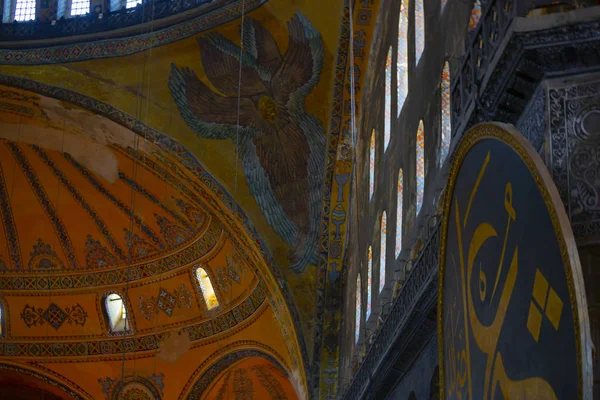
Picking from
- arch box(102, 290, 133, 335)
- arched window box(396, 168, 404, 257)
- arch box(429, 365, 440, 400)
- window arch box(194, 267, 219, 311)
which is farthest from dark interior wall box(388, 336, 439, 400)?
arch box(102, 290, 133, 335)

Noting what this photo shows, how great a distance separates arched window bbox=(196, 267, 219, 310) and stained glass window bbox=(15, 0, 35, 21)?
4551 mm

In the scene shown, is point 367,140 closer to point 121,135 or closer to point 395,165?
point 395,165

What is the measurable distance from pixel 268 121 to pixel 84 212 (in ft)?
13.5

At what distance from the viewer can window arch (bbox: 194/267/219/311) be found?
15297mm

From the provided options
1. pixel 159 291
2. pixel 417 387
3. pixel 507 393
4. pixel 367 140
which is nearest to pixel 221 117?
pixel 367 140

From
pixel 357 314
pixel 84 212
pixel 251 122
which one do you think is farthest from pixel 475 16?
pixel 84 212

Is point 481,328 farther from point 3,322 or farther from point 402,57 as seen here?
point 3,322

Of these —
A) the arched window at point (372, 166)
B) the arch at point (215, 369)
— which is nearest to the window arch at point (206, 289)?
the arch at point (215, 369)

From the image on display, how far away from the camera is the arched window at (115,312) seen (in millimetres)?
16245

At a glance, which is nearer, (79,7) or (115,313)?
(79,7)

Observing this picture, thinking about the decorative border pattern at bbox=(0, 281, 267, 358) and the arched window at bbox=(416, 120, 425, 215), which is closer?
the arched window at bbox=(416, 120, 425, 215)

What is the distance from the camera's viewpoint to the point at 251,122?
12.9m

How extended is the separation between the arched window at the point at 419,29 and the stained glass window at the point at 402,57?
639 mm

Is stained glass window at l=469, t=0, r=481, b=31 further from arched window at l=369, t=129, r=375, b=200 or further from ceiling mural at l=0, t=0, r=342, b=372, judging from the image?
ceiling mural at l=0, t=0, r=342, b=372
